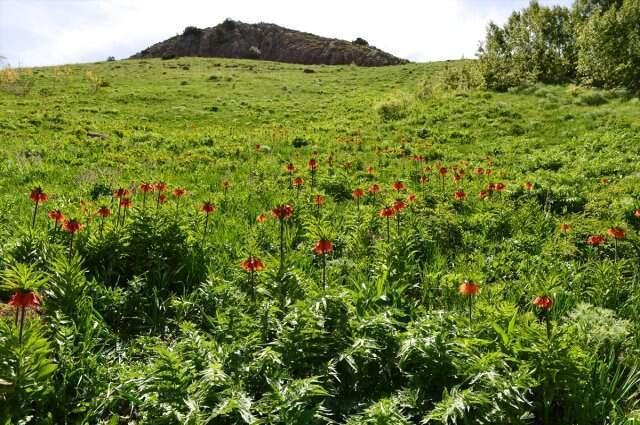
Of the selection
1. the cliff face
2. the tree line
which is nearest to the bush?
the tree line

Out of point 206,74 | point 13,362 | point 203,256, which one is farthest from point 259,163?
point 206,74

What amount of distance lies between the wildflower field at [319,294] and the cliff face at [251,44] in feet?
321

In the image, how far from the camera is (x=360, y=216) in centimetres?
863

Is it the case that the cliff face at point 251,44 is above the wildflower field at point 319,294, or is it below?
above

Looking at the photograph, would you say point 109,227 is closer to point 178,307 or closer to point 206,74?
point 178,307

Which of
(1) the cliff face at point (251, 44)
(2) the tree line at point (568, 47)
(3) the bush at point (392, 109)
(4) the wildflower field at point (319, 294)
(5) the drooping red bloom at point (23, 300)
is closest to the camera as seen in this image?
(5) the drooping red bloom at point (23, 300)

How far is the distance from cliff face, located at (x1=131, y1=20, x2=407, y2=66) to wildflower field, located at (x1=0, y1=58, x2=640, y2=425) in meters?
97.8

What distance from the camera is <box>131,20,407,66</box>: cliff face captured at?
354 ft

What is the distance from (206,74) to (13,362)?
48032 mm

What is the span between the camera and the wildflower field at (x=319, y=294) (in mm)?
3723

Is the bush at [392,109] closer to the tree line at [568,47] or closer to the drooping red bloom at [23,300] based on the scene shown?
the tree line at [568,47]

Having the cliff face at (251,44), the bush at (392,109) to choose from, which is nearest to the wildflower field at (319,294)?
the bush at (392,109)

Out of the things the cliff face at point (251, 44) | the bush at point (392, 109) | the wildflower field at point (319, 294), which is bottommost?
the wildflower field at point (319, 294)

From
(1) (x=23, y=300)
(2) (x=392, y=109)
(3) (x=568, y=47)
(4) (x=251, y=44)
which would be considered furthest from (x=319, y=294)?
(4) (x=251, y=44)
